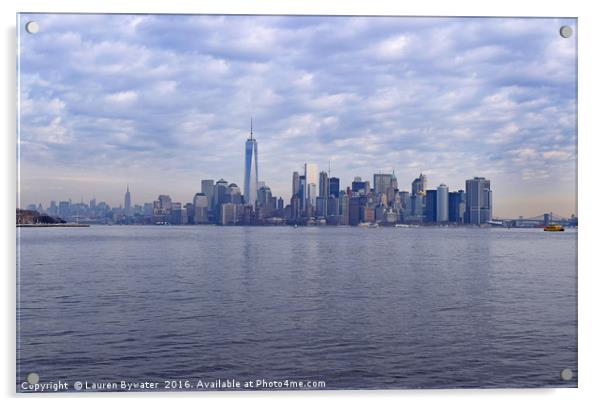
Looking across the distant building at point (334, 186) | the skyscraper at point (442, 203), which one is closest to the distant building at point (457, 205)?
the skyscraper at point (442, 203)

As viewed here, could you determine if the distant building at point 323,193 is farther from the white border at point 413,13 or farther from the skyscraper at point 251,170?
the white border at point 413,13

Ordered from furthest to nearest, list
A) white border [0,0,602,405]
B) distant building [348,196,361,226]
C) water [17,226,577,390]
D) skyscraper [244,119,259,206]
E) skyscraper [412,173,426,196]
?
1. distant building [348,196,361,226]
2. skyscraper [412,173,426,196]
3. skyscraper [244,119,259,206]
4. water [17,226,577,390]
5. white border [0,0,602,405]

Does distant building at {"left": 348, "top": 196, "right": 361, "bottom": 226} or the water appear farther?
distant building at {"left": 348, "top": 196, "right": 361, "bottom": 226}

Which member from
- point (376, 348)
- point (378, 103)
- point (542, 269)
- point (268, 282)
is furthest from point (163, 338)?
point (542, 269)

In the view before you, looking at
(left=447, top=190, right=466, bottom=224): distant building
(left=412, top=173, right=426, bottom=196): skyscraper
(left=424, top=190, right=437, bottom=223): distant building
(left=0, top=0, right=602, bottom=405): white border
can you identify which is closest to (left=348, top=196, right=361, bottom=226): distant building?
(left=412, top=173, right=426, bottom=196): skyscraper

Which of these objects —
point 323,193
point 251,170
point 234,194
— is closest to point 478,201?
point 323,193

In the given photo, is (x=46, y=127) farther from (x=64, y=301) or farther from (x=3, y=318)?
(x=64, y=301)

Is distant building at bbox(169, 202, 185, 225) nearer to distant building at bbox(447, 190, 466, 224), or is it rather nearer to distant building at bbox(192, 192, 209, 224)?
distant building at bbox(192, 192, 209, 224)
